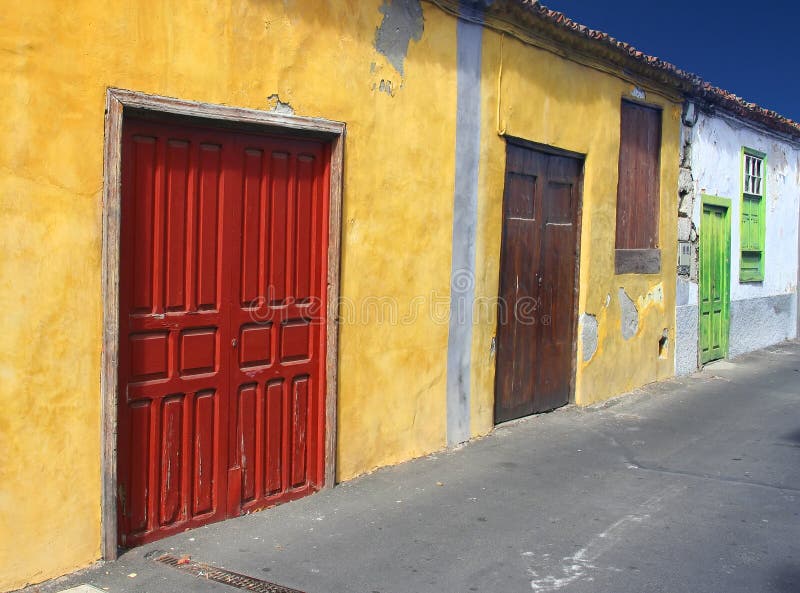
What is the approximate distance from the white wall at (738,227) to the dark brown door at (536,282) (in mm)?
3159

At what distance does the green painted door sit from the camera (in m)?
Result: 11.9

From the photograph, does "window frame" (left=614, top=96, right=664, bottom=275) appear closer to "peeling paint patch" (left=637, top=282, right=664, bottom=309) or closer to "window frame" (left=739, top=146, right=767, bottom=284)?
"peeling paint patch" (left=637, top=282, right=664, bottom=309)

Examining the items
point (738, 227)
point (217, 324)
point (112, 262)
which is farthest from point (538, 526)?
point (738, 227)

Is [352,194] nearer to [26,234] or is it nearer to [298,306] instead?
[298,306]

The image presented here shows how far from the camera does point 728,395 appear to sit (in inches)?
398

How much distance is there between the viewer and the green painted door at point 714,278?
11922 millimetres

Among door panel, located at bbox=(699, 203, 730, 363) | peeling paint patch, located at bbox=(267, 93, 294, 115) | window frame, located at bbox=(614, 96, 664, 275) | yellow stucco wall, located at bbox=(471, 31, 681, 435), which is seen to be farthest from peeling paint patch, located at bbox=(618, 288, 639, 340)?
peeling paint patch, located at bbox=(267, 93, 294, 115)

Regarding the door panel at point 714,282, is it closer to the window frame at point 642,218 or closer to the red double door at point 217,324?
the window frame at point 642,218

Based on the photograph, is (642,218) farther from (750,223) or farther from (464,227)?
(750,223)

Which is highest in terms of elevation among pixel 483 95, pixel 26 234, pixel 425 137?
pixel 483 95

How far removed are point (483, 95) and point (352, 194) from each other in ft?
6.63

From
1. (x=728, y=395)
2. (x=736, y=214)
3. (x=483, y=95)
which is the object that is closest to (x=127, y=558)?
(x=483, y=95)

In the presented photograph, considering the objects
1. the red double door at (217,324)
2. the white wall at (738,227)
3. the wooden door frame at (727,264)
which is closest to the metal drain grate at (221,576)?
the red double door at (217,324)

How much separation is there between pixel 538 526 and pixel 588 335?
13.3 feet
